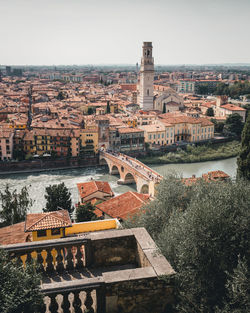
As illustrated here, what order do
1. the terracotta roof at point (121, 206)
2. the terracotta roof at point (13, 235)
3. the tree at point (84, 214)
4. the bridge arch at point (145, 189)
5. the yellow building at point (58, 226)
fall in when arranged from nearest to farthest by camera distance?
the yellow building at point (58, 226)
the terracotta roof at point (13, 235)
the terracotta roof at point (121, 206)
the tree at point (84, 214)
the bridge arch at point (145, 189)

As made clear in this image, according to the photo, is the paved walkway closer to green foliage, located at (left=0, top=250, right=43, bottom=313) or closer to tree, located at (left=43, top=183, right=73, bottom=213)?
tree, located at (left=43, top=183, right=73, bottom=213)

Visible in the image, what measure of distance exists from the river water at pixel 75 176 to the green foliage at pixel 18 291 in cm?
1598

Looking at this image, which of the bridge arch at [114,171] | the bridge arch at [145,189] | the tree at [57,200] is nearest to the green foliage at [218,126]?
the bridge arch at [114,171]

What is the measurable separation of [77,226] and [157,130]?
82.2 ft

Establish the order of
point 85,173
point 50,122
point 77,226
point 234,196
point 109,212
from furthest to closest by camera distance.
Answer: point 50,122, point 85,173, point 109,212, point 77,226, point 234,196

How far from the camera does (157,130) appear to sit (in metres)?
30.2

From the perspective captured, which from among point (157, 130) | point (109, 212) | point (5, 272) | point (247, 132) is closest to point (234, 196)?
point (5, 272)

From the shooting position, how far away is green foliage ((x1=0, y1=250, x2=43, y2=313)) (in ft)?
6.75

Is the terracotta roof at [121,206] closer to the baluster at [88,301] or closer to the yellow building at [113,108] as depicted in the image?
the baluster at [88,301]

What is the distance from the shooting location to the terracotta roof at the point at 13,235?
6.37 m

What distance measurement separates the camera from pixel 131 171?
67.2 feet

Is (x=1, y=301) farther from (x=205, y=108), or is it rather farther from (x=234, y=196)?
(x=205, y=108)

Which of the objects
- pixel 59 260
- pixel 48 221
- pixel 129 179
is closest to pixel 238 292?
pixel 59 260

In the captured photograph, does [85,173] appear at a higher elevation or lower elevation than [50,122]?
lower
